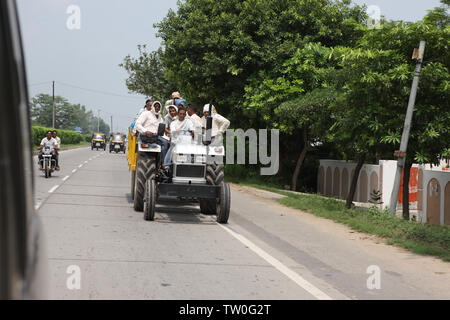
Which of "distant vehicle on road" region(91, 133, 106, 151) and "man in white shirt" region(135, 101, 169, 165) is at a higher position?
"man in white shirt" region(135, 101, 169, 165)

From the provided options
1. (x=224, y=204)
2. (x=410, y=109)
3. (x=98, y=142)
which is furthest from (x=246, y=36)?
(x=98, y=142)

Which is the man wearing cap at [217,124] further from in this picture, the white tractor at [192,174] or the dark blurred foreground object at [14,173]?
the dark blurred foreground object at [14,173]

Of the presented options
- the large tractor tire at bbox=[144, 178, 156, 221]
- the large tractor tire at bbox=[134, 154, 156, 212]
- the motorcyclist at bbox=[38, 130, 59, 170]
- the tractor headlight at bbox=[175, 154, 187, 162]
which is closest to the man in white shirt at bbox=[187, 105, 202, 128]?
the tractor headlight at bbox=[175, 154, 187, 162]

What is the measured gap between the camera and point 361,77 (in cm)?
1313

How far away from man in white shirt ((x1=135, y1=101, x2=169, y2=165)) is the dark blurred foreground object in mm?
10202

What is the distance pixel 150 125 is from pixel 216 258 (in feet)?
18.0

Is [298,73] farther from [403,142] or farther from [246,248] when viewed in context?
[246,248]

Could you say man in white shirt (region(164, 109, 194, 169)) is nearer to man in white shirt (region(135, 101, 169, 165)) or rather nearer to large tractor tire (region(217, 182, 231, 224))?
man in white shirt (region(135, 101, 169, 165))

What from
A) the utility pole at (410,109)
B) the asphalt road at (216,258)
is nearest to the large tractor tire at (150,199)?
the asphalt road at (216,258)

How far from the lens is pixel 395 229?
11305mm

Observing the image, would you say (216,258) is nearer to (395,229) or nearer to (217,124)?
(395,229)

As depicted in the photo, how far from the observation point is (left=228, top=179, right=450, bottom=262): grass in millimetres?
9624

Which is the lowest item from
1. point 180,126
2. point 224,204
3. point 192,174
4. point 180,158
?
point 224,204
